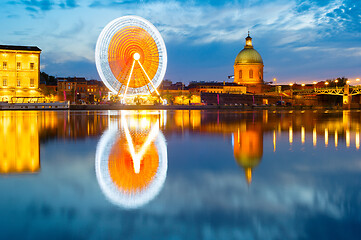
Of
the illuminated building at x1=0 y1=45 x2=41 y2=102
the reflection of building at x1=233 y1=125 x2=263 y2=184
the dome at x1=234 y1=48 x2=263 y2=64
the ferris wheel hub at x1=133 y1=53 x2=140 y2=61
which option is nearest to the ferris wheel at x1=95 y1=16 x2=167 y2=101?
the ferris wheel hub at x1=133 y1=53 x2=140 y2=61

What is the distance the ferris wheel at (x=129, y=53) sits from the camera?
48.6m

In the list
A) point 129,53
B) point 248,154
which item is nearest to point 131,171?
point 248,154

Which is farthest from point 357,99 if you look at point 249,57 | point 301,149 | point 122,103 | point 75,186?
point 75,186

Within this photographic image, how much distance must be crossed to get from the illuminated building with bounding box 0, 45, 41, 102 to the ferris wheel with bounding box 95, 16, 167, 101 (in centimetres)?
2926

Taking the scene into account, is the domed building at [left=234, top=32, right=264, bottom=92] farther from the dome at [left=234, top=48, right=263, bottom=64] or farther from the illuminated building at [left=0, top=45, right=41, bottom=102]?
the illuminated building at [left=0, top=45, right=41, bottom=102]

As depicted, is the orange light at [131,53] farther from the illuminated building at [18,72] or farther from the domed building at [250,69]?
the domed building at [250,69]

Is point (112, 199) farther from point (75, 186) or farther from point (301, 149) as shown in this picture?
point (301, 149)

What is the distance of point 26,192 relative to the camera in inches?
209

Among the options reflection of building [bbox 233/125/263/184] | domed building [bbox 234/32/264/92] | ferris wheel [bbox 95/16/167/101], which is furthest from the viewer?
domed building [bbox 234/32/264/92]

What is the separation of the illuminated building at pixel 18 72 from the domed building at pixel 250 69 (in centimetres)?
7395

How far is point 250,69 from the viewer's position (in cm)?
12650

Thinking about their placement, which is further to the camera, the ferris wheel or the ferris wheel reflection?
the ferris wheel

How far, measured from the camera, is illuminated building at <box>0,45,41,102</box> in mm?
72750

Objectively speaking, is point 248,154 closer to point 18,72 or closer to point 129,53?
point 129,53
